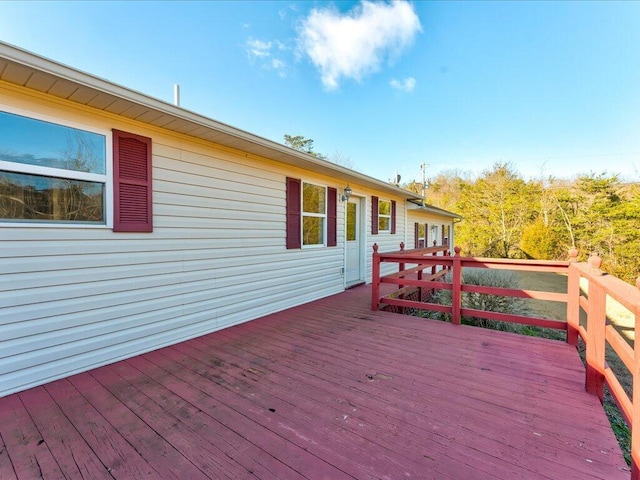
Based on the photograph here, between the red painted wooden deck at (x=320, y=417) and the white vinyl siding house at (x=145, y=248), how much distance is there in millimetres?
340

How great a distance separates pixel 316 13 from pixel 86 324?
8941 millimetres

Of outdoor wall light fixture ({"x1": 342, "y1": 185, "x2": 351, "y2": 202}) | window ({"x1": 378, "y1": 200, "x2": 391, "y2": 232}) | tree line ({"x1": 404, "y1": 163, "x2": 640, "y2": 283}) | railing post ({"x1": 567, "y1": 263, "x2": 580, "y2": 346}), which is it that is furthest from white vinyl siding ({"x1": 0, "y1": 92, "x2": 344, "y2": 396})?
tree line ({"x1": 404, "y1": 163, "x2": 640, "y2": 283})

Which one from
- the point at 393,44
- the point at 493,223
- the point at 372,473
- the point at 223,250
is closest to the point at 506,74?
the point at 393,44

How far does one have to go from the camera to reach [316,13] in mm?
7836

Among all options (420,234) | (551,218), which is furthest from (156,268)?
(551,218)

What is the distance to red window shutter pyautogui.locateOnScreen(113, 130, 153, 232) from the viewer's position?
2.88 meters

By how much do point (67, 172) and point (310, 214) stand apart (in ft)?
11.9

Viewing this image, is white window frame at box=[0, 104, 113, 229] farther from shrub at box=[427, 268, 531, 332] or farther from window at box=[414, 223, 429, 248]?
window at box=[414, 223, 429, 248]

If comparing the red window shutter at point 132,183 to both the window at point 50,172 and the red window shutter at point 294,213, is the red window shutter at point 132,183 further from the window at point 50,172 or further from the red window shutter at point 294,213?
the red window shutter at point 294,213

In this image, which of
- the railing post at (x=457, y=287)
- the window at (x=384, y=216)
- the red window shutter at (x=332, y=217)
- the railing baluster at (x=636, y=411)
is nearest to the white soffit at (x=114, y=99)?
the red window shutter at (x=332, y=217)

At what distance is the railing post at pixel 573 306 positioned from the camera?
3068 mm

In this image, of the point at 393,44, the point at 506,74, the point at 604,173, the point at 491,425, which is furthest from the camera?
the point at 604,173

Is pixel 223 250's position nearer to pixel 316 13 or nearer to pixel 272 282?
pixel 272 282

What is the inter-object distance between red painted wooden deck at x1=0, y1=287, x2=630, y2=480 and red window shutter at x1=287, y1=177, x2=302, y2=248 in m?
2.19
